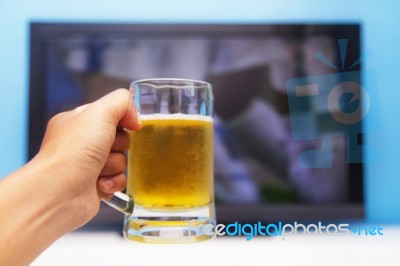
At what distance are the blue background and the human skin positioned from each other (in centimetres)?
81

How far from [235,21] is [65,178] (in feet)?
3.28

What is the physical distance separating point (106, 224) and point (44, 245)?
69cm

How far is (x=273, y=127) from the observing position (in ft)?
4.32

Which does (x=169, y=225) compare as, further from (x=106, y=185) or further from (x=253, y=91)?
(x=253, y=91)

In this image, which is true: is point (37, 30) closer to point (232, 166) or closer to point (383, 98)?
point (232, 166)

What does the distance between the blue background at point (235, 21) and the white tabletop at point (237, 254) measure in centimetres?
47

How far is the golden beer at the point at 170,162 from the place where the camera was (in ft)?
1.99

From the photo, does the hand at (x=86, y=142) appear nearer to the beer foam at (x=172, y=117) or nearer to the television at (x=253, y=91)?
the beer foam at (x=172, y=117)

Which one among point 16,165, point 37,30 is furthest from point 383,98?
point 16,165

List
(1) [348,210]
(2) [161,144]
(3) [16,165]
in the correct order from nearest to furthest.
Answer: (2) [161,144]
(1) [348,210]
(3) [16,165]

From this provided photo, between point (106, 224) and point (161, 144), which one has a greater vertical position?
point (161, 144)
